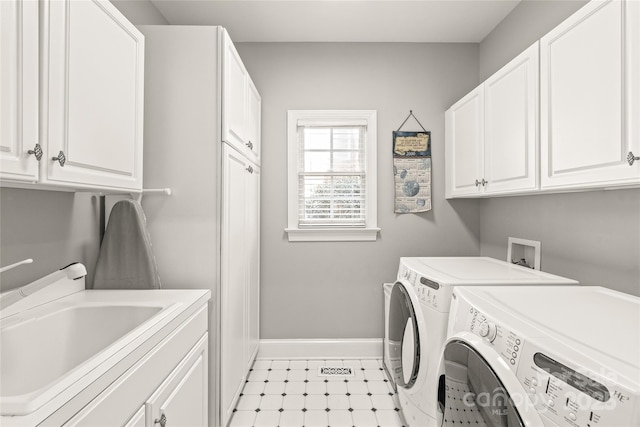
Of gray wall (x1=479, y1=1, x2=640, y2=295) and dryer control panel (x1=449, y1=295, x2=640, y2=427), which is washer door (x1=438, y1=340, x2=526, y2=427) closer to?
dryer control panel (x1=449, y1=295, x2=640, y2=427)

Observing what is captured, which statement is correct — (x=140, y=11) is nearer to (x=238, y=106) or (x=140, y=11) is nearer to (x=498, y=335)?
(x=238, y=106)

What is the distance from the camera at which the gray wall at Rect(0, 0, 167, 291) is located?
117cm

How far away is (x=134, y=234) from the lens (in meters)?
1.55

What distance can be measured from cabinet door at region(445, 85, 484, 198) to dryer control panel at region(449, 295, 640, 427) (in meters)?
1.45

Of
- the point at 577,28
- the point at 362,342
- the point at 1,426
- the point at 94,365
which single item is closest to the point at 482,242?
the point at 362,342

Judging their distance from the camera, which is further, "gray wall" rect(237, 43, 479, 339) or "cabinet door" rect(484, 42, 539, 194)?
"gray wall" rect(237, 43, 479, 339)

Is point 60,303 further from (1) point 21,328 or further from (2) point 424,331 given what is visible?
(2) point 424,331

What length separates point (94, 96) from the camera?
1158 mm

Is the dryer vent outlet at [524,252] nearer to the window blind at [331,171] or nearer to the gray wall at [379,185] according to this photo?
the gray wall at [379,185]

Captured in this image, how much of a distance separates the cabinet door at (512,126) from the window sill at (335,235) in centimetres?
98

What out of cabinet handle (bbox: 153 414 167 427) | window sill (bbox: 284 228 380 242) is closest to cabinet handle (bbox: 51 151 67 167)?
cabinet handle (bbox: 153 414 167 427)

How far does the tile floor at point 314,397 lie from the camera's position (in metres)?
1.96

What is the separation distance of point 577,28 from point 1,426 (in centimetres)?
210

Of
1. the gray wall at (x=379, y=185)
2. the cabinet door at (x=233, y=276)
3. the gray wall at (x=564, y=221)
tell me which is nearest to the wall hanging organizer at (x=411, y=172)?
the gray wall at (x=379, y=185)
